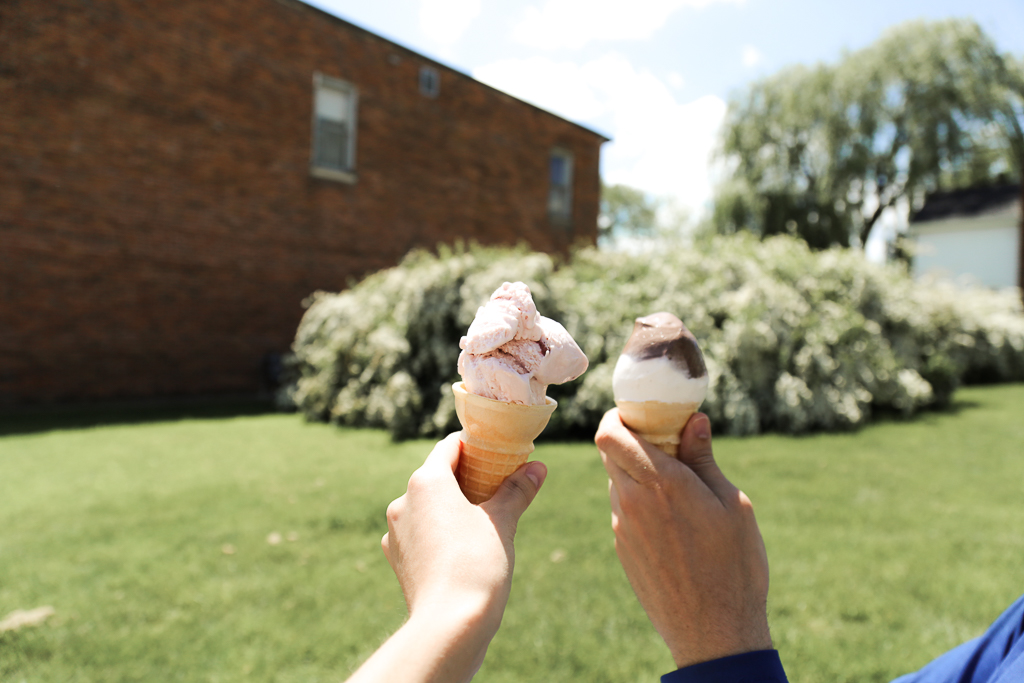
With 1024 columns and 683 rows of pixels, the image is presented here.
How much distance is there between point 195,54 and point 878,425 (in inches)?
507

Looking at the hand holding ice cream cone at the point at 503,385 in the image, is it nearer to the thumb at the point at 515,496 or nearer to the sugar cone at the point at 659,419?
the thumb at the point at 515,496

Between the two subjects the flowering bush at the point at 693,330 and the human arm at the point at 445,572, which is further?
the flowering bush at the point at 693,330

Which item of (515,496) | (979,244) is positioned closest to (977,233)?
(979,244)

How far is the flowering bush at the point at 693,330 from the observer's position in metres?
7.07

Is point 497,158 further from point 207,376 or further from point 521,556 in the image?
point 521,556

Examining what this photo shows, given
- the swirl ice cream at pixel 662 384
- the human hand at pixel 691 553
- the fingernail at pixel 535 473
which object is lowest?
the human hand at pixel 691 553

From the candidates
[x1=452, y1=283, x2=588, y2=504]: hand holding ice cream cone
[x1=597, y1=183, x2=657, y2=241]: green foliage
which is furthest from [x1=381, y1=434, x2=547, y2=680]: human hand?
[x1=597, y1=183, x2=657, y2=241]: green foliage

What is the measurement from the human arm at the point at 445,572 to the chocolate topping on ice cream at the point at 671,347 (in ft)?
2.10

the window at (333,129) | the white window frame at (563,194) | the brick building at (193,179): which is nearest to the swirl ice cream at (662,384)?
the brick building at (193,179)

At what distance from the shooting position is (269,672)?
8.49 feet

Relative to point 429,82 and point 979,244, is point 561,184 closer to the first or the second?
point 429,82

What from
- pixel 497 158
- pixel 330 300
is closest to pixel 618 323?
pixel 330 300

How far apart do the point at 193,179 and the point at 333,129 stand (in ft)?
11.5

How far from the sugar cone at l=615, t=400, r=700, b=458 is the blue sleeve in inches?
19.5
